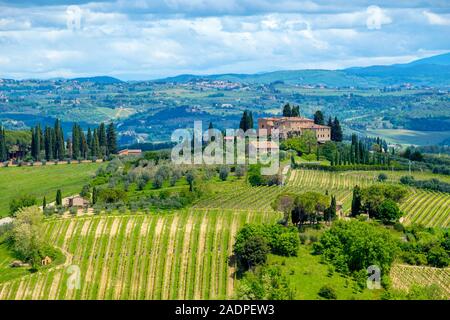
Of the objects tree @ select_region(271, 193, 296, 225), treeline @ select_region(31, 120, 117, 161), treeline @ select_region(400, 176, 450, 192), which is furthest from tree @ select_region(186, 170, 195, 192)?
treeline @ select_region(31, 120, 117, 161)

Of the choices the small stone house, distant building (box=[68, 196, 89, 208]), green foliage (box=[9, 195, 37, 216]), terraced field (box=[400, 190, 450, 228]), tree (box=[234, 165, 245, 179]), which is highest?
tree (box=[234, 165, 245, 179])

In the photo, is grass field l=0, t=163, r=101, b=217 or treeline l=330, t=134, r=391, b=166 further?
treeline l=330, t=134, r=391, b=166

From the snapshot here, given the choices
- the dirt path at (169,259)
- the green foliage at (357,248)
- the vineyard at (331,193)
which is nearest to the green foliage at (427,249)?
the green foliage at (357,248)

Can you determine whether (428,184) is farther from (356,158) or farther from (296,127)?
(296,127)

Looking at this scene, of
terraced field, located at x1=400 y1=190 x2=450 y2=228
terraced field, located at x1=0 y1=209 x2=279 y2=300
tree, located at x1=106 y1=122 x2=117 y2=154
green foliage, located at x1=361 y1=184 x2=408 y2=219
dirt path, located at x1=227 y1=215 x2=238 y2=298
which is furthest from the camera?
tree, located at x1=106 y1=122 x2=117 y2=154

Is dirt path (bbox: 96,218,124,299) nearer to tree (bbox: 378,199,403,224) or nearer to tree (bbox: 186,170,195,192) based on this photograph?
tree (bbox: 186,170,195,192)
